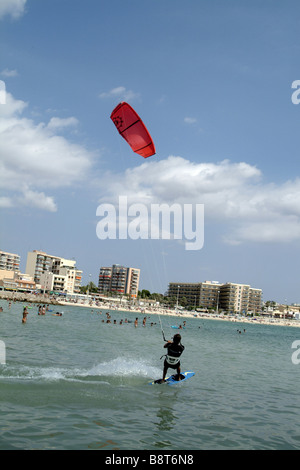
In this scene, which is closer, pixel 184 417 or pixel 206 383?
pixel 184 417

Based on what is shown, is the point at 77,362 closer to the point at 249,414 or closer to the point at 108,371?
the point at 108,371

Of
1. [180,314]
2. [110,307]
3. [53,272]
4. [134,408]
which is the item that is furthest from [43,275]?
[134,408]

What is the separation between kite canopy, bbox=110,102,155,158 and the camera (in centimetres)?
1503

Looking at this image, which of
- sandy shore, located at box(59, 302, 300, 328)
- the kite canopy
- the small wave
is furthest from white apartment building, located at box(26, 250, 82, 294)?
the kite canopy

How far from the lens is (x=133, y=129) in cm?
1533

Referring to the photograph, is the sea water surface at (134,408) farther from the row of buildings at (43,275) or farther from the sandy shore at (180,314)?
the row of buildings at (43,275)

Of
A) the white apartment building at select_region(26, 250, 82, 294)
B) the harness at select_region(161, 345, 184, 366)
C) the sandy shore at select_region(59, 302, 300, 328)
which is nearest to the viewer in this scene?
the harness at select_region(161, 345, 184, 366)

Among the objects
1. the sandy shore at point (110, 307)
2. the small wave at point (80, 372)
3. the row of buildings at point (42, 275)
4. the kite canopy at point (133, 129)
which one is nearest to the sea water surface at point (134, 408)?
the small wave at point (80, 372)

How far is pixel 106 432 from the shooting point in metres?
8.00

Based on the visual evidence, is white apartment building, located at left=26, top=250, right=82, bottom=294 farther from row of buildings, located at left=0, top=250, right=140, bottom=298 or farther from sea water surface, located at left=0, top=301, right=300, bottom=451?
sea water surface, located at left=0, top=301, right=300, bottom=451

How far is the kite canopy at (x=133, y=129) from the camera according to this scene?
592 inches
